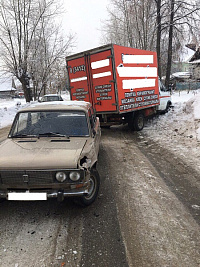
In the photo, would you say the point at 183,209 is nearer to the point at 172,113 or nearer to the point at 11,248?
the point at 11,248

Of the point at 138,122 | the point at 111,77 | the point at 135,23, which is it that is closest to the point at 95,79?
the point at 111,77

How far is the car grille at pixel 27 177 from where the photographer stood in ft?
9.68

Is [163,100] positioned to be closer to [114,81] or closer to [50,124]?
[114,81]

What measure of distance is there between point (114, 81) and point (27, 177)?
19.4 feet

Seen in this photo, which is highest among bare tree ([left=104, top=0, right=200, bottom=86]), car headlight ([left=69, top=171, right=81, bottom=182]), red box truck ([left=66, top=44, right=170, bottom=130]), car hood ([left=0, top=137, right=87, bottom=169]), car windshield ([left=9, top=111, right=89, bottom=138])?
bare tree ([left=104, top=0, right=200, bottom=86])

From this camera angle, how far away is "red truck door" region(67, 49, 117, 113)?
807cm

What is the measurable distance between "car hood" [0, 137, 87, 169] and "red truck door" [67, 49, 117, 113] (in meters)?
4.81

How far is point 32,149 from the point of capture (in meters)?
3.41

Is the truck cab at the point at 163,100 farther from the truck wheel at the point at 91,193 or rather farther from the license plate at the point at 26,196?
the license plate at the point at 26,196

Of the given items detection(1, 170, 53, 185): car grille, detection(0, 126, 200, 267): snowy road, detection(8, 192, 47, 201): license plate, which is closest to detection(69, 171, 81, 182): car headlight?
detection(1, 170, 53, 185): car grille

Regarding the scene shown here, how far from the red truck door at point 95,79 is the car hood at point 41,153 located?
4812mm

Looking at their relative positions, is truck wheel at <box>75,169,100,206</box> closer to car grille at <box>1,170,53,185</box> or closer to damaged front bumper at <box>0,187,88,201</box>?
damaged front bumper at <box>0,187,88,201</box>

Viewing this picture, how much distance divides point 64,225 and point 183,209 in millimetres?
1973

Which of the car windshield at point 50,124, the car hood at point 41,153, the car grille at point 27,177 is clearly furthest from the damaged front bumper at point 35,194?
the car windshield at point 50,124
